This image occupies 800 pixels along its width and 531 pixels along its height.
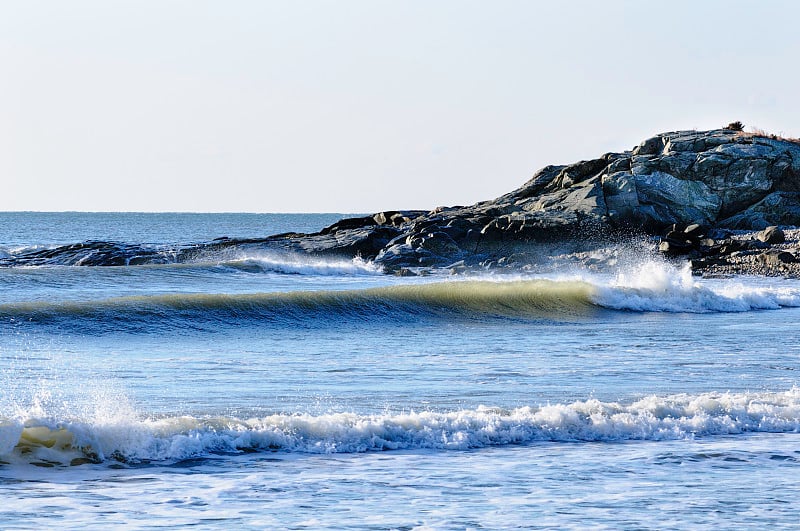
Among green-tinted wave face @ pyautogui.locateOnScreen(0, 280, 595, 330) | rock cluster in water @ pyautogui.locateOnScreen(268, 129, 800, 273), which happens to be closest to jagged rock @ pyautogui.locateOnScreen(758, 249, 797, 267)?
rock cluster in water @ pyautogui.locateOnScreen(268, 129, 800, 273)

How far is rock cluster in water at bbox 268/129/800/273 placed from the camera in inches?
1661

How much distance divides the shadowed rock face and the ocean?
20.3 metres

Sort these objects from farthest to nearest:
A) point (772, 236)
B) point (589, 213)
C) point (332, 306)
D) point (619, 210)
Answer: point (619, 210), point (589, 213), point (772, 236), point (332, 306)

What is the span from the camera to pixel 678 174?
147 ft

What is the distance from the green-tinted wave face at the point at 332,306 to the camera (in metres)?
20.7

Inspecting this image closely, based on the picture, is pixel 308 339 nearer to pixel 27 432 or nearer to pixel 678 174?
pixel 27 432

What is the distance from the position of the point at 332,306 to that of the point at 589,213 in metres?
21.5

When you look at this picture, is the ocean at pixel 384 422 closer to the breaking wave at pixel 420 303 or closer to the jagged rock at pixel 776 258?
the breaking wave at pixel 420 303

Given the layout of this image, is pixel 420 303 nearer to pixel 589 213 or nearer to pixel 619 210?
pixel 589 213

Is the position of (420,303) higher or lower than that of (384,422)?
higher

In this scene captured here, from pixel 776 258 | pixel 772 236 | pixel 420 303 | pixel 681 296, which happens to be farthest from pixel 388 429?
pixel 772 236

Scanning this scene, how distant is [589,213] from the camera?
140 ft

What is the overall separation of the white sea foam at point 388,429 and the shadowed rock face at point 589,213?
30.3 m

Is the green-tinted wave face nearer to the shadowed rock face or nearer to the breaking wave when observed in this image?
the breaking wave
